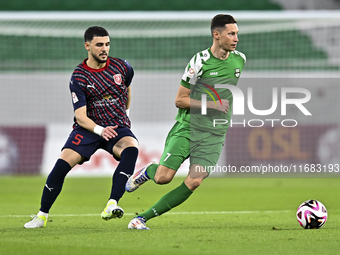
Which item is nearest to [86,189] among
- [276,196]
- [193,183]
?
[276,196]

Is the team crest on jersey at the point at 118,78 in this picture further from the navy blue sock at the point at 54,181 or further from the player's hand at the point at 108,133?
the navy blue sock at the point at 54,181


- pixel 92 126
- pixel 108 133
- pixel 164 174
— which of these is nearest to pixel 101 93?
pixel 92 126

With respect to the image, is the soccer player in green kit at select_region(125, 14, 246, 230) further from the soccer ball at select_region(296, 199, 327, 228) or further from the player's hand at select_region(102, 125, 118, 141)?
the soccer ball at select_region(296, 199, 327, 228)

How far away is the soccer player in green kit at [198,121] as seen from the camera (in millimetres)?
5770

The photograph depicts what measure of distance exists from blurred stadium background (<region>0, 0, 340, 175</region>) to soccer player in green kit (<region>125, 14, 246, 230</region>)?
275 inches

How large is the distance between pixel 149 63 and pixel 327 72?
603 centimetres

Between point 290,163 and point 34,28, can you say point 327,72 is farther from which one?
point 34,28

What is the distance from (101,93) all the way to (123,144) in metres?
0.61

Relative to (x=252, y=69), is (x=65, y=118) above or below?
below

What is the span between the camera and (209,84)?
596 centimetres

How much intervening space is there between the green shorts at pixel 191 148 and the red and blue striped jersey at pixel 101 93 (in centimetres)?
76

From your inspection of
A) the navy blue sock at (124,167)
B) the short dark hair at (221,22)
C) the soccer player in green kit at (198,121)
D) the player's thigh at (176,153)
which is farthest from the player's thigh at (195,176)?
the short dark hair at (221,22)

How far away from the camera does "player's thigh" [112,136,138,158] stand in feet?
20.3

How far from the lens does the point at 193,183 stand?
18.8ft
